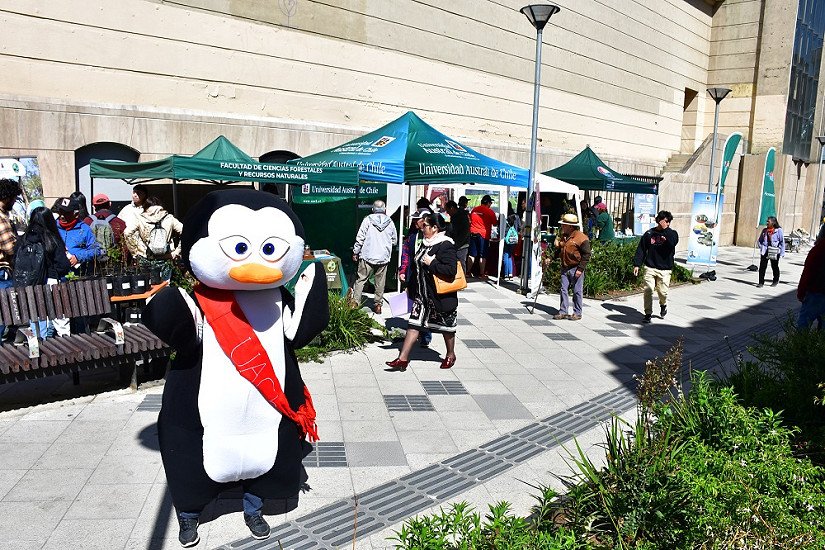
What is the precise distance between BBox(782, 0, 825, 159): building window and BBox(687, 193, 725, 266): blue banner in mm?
14006

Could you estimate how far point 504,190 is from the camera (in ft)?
44.9

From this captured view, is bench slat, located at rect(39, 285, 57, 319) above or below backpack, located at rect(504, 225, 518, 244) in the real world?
below

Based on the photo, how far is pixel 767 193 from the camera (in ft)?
84.4

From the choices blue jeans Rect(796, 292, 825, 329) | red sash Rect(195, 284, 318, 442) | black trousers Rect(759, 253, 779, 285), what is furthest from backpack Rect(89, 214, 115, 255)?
black trousers Rect(759, 253, 779, 285)

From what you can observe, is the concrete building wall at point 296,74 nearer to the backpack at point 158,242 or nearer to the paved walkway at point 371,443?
the backpack at point 158,242

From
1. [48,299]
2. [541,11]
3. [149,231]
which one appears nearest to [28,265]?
[48,299]

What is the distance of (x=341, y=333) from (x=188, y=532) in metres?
4.30

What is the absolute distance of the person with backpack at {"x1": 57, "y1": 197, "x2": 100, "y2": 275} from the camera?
26.3 ft

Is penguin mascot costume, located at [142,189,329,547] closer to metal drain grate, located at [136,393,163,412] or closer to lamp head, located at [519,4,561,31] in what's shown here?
metal drain grate, located at [136,393,163,412]

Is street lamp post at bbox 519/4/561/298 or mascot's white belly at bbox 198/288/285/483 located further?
street lamp post at bbox 519/4/561/298

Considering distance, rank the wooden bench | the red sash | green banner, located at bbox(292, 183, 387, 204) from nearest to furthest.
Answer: the red sash → the wooden bench → green banner, located at bbox(292, 183, 387, 204)

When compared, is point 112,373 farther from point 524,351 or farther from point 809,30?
point 809,30

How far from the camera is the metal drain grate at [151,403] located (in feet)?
19.5

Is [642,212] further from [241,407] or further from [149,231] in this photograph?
[241,407]
